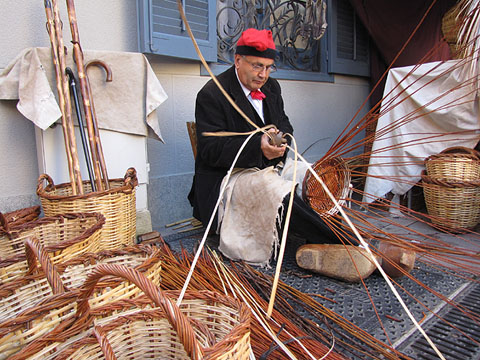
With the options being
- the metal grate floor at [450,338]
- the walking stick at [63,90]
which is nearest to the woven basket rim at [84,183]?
the walking stick at [63,90]

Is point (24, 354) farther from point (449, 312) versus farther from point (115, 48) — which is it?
point (115, 48)

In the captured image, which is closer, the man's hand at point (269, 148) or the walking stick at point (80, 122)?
the man's hand at point (269, 148)

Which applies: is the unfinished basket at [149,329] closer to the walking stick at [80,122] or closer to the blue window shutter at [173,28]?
the walking stick at [80,122]

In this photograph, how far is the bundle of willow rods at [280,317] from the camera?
122cm

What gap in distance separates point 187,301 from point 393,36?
12.3 feet

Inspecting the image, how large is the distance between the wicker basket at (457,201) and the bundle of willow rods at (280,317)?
1.38m

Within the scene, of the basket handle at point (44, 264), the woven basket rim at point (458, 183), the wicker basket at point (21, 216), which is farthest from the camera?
the woven basket rim at point (458, 183)

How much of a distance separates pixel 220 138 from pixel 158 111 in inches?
30.6

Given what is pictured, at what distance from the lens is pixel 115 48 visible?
7.75 feet

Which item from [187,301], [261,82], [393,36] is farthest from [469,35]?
[187,301]

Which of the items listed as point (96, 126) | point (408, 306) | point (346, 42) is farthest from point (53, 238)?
point (346, 42)

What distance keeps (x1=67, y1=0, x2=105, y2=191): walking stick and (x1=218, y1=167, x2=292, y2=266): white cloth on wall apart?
62 centimetres

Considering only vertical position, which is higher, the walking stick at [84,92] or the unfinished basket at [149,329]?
the walking stick at [84,92]

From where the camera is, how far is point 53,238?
154 cm
